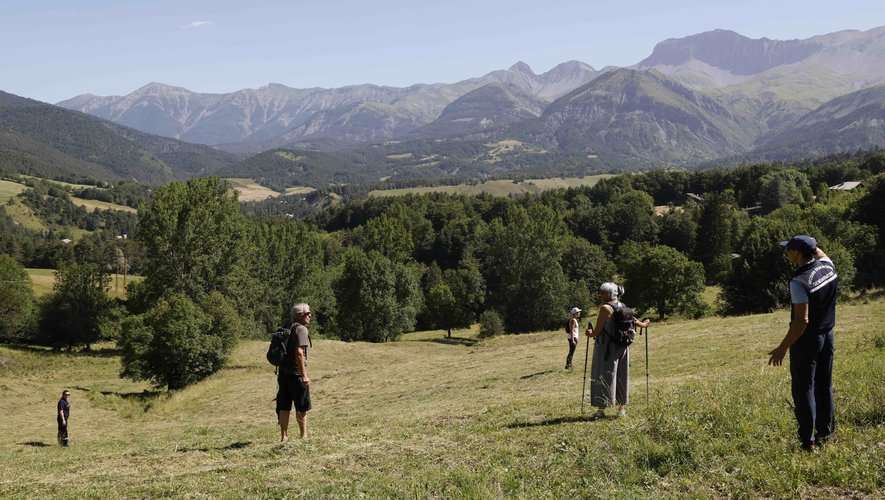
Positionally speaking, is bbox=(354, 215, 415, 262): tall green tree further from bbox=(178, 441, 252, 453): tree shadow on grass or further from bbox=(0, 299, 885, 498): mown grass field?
bbox=(178, 441, 252, 453): tree shadow on grass

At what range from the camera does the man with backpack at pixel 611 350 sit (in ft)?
40.9

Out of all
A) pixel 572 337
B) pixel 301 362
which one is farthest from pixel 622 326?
pixel 572 337

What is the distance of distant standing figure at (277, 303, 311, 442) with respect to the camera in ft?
44.7

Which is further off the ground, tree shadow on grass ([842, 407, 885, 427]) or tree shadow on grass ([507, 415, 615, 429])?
tree shadow on grass ([842, 407, 885, 427])

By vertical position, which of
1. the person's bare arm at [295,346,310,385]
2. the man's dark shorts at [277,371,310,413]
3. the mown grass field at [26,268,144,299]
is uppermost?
the person's bare arm at [295,346,310,385]

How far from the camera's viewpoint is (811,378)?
340 inches

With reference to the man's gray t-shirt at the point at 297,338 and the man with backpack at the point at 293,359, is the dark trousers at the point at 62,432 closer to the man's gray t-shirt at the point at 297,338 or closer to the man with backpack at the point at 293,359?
the man with backpack at the point at 293,359

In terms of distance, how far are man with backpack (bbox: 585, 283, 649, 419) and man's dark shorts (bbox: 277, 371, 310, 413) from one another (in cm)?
630

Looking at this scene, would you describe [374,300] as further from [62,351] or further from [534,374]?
[534,374]

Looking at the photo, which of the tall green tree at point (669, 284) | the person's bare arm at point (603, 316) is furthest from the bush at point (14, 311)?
the person's bare arm at point (603, 316)

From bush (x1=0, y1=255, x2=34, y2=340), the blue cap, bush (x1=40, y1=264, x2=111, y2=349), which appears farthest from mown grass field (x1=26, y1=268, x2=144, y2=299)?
the blue cap

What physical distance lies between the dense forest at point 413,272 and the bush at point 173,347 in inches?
3.8

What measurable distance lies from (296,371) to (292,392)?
0.57 metres

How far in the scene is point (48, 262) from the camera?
14888cm
